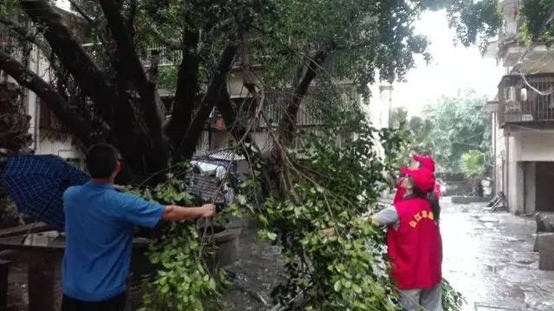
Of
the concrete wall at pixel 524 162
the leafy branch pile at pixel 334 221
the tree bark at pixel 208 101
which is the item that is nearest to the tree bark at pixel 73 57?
the tree bark at pixel 208 101

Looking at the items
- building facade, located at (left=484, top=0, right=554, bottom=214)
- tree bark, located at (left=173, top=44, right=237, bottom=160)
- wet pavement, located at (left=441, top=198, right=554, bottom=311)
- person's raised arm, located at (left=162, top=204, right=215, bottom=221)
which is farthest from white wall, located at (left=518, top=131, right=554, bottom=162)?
person's raised arm, located at (left=162, top=204, right=215, bottom=221)

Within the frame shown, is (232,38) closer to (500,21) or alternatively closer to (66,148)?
(500,21)

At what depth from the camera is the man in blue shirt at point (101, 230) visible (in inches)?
127

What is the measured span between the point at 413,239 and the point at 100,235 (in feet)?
7.75

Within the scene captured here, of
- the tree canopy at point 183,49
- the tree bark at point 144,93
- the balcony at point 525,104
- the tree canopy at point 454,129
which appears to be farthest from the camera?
the tree canopy at point 454,129

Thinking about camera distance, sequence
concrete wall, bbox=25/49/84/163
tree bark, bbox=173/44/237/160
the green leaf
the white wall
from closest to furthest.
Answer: the green leaf, tree bark, bbox=173/44/237/160, concrete wall, bbox=25/49/84/163, the white wall

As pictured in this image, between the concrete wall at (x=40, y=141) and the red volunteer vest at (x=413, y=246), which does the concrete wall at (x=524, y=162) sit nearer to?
the concrete wall at (x=40, y=141)

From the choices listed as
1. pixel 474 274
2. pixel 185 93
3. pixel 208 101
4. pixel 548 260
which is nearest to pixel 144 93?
pixel 185 93

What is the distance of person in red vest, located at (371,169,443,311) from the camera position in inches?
166

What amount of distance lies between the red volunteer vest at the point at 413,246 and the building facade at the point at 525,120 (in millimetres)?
14278

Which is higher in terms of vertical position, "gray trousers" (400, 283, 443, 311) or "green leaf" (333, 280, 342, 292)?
"green leaf" (333, 280, 342, 292)

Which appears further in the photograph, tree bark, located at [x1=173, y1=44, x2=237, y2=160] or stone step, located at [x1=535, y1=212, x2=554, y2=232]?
stone step, located at [x1=535, y1=212, x2=554, y2=232]

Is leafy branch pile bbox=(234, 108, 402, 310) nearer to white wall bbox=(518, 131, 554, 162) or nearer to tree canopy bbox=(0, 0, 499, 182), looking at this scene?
tree canopy bbox=(0, 0, 499, 182)

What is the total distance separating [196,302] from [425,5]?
763cm
